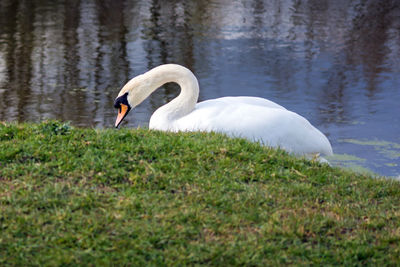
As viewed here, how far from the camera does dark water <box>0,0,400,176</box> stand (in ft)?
35.0

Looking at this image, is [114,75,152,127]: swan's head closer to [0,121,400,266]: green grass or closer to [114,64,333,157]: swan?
[114,64,333,157]: swan

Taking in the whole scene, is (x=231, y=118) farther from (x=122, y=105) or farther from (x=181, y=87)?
(x=122, y=105)

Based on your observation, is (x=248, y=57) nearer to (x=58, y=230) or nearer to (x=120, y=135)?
(x=120, y=135)

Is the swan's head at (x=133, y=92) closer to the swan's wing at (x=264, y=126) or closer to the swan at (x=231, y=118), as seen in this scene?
the swan at (x=231, y=118)

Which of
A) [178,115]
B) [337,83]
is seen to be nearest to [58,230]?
[178,115]

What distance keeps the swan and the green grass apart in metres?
0.95

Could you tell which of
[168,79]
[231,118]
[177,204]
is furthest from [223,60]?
[177,204]

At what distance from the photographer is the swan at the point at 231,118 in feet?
22.5

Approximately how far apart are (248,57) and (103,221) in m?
10.9

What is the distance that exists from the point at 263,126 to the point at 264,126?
0.5 inches

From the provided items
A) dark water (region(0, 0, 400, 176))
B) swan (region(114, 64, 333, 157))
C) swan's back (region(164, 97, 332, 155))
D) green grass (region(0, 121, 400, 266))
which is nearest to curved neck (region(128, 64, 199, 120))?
swan (region(114, 64, 333, 157))

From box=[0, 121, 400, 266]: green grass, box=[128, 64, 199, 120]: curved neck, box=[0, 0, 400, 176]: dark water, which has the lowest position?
box=[0, 0, 400, 176]: dark water

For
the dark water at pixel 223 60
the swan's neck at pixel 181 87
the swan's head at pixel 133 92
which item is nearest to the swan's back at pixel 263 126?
the swan's neck at pixel 181 87

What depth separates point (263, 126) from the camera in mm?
6832
